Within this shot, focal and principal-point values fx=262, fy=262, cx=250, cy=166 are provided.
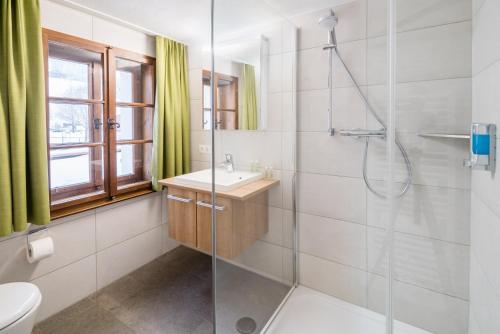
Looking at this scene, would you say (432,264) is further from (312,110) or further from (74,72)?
(74,72)

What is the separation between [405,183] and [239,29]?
4.14ft

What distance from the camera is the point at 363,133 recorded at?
5.08ft

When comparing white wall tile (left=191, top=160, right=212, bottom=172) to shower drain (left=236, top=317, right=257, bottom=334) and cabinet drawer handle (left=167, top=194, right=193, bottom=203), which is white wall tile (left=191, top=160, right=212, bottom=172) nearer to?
cabinet drawer handle (left=167, top=194, right=193, bottom=203)

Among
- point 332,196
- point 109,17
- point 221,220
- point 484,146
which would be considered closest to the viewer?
point 484,146

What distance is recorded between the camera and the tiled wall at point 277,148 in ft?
5.57

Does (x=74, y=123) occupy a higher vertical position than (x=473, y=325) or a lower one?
higher

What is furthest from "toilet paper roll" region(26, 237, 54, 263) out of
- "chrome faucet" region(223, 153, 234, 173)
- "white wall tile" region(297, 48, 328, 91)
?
"white wall tile" region(297, 48, 328, 91)

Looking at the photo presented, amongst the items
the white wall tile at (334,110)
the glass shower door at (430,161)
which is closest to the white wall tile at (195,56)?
the white wall tile at (334,110)

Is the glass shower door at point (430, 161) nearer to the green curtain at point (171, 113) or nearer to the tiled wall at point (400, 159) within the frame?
the tiled wall at point (400, 159)

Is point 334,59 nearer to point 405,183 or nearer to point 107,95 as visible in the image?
point 405,183

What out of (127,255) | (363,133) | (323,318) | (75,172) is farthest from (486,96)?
(127,255)

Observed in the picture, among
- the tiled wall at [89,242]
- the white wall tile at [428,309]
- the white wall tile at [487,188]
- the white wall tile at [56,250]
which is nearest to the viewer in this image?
the white wall tile at [487,188]

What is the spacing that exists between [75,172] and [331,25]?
2.16 m

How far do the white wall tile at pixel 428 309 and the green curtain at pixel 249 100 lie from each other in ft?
4.01
